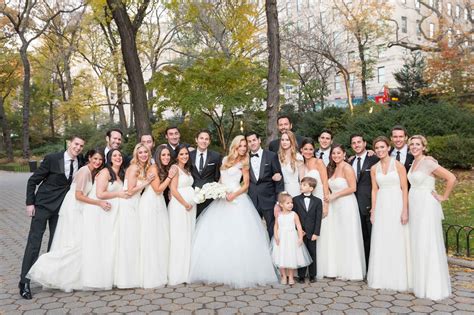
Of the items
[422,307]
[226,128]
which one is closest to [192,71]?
[226,128]

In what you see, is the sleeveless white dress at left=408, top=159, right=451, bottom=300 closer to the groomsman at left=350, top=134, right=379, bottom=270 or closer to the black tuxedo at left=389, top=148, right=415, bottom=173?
the black tuxedo at left=389, top=148, right=415, bottom=173

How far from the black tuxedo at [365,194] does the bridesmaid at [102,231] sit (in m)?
3.58

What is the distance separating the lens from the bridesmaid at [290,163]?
703cm

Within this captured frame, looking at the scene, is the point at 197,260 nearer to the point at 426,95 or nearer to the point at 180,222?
the point at 180,222

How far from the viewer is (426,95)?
2417 cm

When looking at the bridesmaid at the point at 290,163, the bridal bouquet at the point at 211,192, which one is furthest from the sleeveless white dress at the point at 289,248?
the bridal bouquet at the point at 211,192

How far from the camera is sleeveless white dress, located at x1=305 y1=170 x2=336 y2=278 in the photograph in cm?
685

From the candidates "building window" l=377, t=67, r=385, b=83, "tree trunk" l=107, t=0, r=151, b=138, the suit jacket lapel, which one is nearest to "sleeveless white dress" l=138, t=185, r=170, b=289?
the suit jacket lapel

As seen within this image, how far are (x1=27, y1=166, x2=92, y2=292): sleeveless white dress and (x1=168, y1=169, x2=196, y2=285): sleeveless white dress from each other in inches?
52.2

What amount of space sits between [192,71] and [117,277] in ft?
46.2

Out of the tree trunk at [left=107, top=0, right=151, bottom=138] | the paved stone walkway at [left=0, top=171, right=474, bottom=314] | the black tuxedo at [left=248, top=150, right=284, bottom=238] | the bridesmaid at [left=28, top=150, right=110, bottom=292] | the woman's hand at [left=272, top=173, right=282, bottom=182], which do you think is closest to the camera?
the paved stone walkway at [left=0, top=171, right=474, bottom=314]

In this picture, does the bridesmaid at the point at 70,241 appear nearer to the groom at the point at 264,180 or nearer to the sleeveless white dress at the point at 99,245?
the sleeveless white dress at the point at 99,245

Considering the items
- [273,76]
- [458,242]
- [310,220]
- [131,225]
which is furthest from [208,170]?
[273,76]

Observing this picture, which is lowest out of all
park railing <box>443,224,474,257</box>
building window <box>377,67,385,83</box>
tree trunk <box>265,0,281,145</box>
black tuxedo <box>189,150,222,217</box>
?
park railing <box>443,224,474,257</box>
